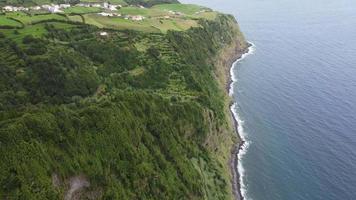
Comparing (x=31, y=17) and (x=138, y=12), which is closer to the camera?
(x=31, y=17)

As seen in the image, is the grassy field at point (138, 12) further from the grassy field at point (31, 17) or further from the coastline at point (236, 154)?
the coastline at point (236, 154)

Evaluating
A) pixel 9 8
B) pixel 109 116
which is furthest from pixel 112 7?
pixel 109 116

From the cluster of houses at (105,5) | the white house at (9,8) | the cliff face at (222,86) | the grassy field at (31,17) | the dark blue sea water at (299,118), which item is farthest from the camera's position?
the cluster of houses at (105,5)

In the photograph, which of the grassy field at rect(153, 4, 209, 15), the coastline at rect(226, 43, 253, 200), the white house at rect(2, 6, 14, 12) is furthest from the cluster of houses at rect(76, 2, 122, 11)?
the coastline at rect(226, 43, 253, 200)

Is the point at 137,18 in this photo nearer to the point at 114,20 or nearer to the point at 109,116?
the point at 114,20

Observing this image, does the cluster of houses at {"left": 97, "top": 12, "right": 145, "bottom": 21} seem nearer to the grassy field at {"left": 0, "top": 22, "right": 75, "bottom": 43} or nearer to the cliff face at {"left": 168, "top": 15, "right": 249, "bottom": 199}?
the cliff face at {"left": 168, "top": 15, "right": 249, "bottom": 199}

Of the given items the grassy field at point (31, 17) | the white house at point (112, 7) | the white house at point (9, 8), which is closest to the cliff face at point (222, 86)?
the white house at point (112, 7)

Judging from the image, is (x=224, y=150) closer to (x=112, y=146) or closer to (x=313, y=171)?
(x=313, y=171)
